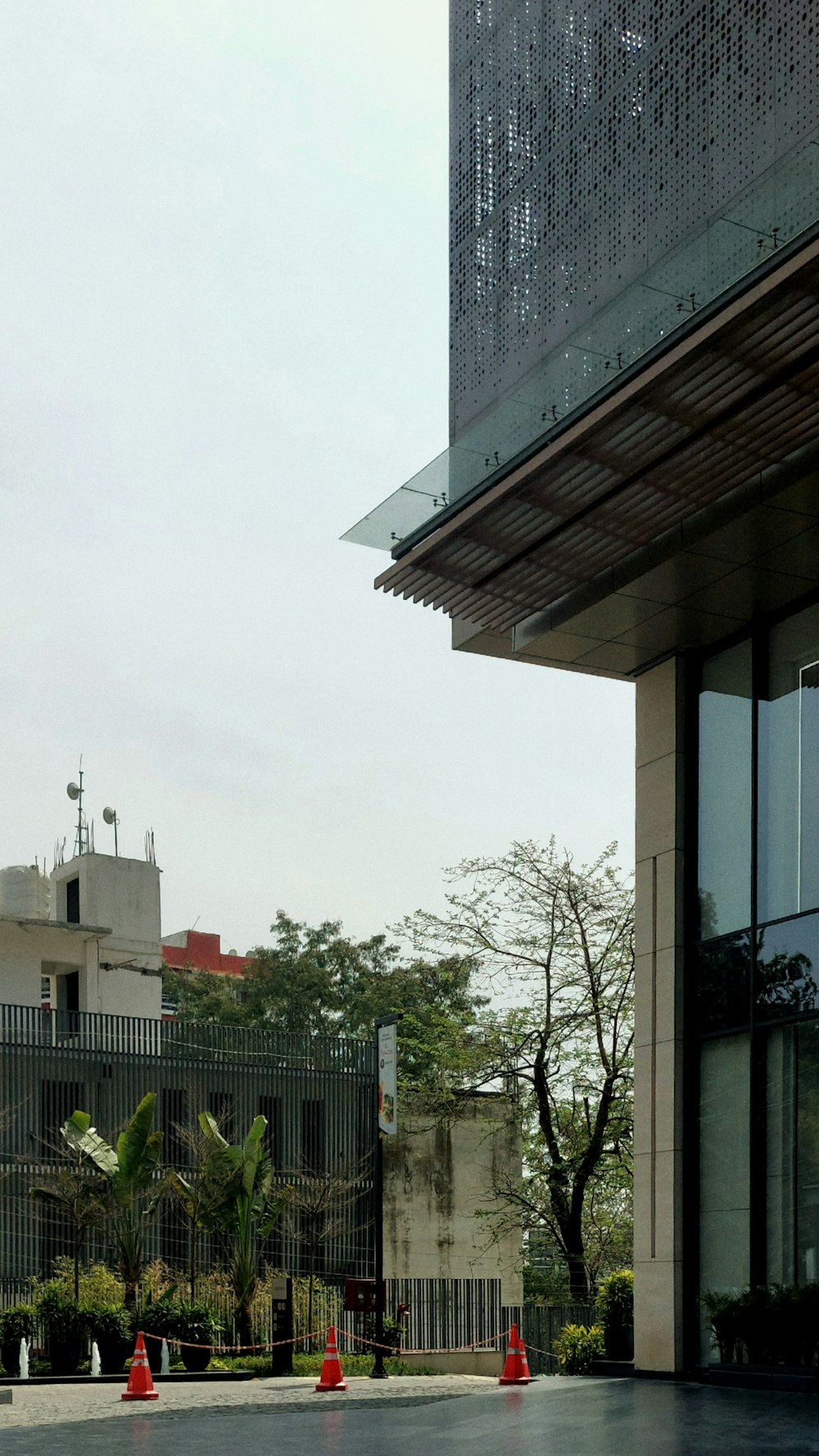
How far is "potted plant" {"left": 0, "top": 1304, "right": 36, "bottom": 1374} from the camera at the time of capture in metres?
25.3

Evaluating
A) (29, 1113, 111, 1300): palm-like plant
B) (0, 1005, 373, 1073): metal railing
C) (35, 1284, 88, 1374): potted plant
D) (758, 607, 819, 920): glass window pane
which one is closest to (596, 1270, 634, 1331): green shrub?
(758, 607, 819, 920): glass window pane

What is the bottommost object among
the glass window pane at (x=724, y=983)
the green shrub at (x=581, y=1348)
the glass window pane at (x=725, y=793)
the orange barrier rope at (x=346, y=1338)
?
the orange barrier rope at (x=346, y=1338)

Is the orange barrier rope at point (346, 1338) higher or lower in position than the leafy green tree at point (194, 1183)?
lower

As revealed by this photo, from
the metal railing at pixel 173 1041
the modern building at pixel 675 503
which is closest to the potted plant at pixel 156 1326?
the metal railing at pixel 173 1041

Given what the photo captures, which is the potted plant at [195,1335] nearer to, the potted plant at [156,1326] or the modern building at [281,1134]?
the potted plant at [156,1326]

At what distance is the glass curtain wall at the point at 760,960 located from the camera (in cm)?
1880

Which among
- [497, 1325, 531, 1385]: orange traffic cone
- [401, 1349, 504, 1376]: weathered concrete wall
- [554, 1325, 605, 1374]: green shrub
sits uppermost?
[497, 1325, 531, 1385]: orange traffic cone

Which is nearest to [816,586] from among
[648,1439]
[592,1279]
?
[648,1439]

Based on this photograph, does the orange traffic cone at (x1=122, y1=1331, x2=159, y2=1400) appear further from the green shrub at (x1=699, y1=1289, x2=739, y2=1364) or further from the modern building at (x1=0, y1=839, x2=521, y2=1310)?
the modern building at (x1=0, y1=839, x2=521, y2=1310)

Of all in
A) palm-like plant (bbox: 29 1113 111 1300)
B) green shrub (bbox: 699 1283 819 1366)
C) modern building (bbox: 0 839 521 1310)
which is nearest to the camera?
green shrub (bbox: 699 1283 819 1366)

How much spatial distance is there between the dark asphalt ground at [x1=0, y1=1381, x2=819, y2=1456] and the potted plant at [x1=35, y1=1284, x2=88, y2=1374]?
783cm

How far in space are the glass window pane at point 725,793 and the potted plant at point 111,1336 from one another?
11640mm

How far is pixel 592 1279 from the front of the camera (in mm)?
39750

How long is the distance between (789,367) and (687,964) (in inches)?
343
